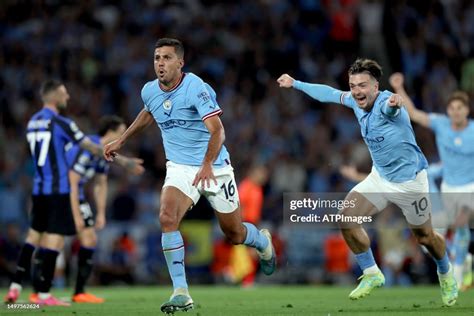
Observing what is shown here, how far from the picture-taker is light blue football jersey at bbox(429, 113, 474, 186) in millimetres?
15094

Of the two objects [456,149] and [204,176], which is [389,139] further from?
[456,149]

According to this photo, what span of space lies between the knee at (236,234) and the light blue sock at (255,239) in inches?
4.0

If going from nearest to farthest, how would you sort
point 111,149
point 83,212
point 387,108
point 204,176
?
point 204,176 → point 387,108 → point 111,149 → point 83,212

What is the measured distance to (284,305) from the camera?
12.2 m

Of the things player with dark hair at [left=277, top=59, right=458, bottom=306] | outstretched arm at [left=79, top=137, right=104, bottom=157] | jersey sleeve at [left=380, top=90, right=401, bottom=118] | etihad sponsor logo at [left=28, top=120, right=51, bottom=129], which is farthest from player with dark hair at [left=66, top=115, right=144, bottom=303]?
jersey sleeve at [left=380, top=90, right=401, bottom=118]

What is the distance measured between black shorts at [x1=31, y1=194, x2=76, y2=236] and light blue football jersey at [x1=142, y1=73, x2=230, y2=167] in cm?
270

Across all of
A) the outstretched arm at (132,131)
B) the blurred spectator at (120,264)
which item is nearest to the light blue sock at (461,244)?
the outstretched arm at (132,131)

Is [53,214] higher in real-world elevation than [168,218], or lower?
higher

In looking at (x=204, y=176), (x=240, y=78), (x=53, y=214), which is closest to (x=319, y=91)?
(x=204, y=176)

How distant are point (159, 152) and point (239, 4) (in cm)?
493

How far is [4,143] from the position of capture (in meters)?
22.7

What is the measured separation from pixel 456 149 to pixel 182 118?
5849mm

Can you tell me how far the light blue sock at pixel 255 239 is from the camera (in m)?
11.5

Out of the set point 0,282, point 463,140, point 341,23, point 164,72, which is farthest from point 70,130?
point 341,23
